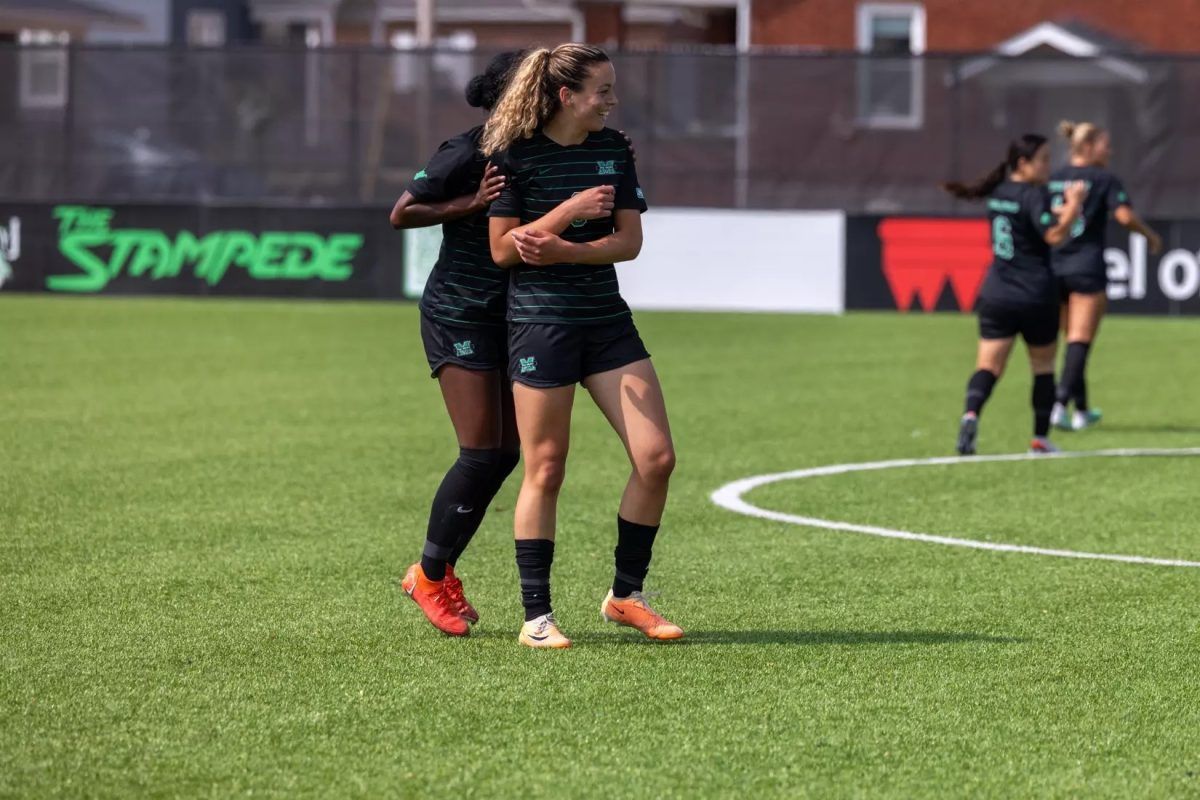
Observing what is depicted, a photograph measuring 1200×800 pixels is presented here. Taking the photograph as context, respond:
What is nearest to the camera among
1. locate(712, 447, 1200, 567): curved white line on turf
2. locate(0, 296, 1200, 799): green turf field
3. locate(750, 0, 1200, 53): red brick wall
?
locate(0, 296, 1200, 799): green turf field

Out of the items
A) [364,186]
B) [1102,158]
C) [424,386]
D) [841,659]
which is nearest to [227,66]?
[364,186]

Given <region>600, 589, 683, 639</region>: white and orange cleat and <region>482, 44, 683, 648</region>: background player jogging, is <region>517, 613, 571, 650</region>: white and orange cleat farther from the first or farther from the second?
<region>600, 589, 683, 639</region>: white and orange cleat

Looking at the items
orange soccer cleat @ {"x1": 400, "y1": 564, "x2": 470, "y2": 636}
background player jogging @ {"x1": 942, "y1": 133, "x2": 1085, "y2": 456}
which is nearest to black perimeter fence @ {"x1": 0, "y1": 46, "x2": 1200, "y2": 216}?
background player jogging @ {"x1": 942, "y1": 133, "x2": 1085, "y2": 456}

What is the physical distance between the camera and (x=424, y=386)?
1538 cm

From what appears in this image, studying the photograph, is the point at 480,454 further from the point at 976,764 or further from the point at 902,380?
the point at 902,380

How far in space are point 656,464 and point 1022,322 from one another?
6.14 m

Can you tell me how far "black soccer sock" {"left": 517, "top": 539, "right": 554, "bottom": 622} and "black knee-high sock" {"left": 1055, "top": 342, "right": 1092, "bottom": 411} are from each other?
774cm

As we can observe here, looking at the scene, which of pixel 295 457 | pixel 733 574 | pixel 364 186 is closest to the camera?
pixel 733 574

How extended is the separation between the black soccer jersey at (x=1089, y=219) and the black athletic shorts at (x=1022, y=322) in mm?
1275

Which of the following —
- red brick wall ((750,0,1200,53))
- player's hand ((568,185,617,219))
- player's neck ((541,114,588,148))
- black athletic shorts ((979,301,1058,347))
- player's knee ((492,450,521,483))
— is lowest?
player's knee ((492,450,521,483))

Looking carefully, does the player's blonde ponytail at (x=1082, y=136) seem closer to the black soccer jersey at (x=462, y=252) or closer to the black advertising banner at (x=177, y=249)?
the black soccer jersey at (x=462, y=252)

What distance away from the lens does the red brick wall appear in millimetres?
35031

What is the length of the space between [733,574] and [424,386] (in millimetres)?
7875

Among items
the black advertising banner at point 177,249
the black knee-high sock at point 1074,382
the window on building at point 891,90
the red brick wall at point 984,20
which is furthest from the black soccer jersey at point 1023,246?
the red brick wall at point 984,20
